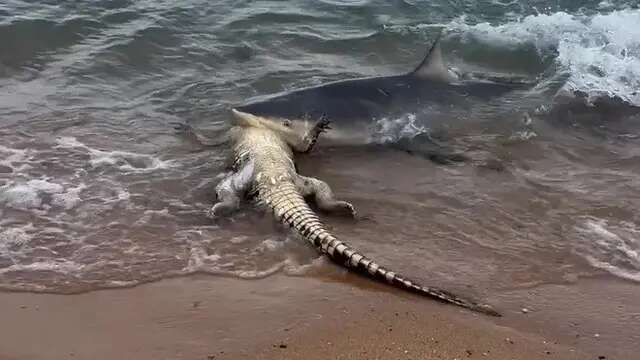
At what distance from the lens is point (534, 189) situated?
6.66 meters

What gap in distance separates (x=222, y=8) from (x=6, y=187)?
648 cm

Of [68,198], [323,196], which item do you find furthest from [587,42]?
[68,198]

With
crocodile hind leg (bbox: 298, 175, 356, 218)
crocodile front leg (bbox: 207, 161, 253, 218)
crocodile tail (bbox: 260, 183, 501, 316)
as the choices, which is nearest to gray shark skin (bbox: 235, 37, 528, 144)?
crocodile front leg (bbox: 207, 161, 253, 218)

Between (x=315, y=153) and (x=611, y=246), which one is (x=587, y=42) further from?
(x=611, y=246)

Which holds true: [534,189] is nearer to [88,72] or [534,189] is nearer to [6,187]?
[6,187]

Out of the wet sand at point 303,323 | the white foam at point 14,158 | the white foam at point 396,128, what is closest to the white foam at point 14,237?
the wet sand at point 303,323

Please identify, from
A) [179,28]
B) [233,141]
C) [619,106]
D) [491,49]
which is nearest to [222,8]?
[179,28]

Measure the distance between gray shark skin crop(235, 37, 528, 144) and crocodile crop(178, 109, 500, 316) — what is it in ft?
0.53

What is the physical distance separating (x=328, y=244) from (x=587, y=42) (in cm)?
753

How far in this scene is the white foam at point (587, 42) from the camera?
975cm

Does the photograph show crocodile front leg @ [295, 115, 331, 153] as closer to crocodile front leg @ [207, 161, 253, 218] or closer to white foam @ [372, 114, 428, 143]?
white foam @ [372, 114, 428, 143]

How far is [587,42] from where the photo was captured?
11297mm

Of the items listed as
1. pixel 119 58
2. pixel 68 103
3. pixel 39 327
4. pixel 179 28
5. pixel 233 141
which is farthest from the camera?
pixel 179 28

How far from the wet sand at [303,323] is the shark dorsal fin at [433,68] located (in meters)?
3.93
